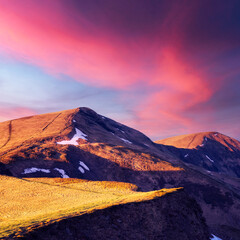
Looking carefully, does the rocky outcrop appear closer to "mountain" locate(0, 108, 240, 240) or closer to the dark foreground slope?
the dark foreground slope

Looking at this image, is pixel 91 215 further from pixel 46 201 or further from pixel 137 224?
pixel 46 201

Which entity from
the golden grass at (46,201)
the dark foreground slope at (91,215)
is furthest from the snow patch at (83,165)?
the dark foreground slope at (91,215)

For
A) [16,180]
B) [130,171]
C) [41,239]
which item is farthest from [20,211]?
[130,171]

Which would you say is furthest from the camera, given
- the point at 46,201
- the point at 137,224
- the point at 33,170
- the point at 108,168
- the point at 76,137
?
the point at 76,137

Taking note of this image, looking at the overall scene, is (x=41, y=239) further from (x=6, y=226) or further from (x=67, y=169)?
(x=67, y=169)

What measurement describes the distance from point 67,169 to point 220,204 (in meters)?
51.9

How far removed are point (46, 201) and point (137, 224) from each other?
44.9ft

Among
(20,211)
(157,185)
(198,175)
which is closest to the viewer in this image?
(20,211)

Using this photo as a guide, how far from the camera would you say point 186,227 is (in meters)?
26.9

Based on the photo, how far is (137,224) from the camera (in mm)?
21766

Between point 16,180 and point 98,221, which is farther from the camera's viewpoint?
point 16,180

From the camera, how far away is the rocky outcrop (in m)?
17.3

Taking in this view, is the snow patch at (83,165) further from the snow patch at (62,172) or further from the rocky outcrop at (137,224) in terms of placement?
the rocky outcrop at (137,224)

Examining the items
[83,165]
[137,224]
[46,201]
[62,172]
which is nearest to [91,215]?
[137,224]
